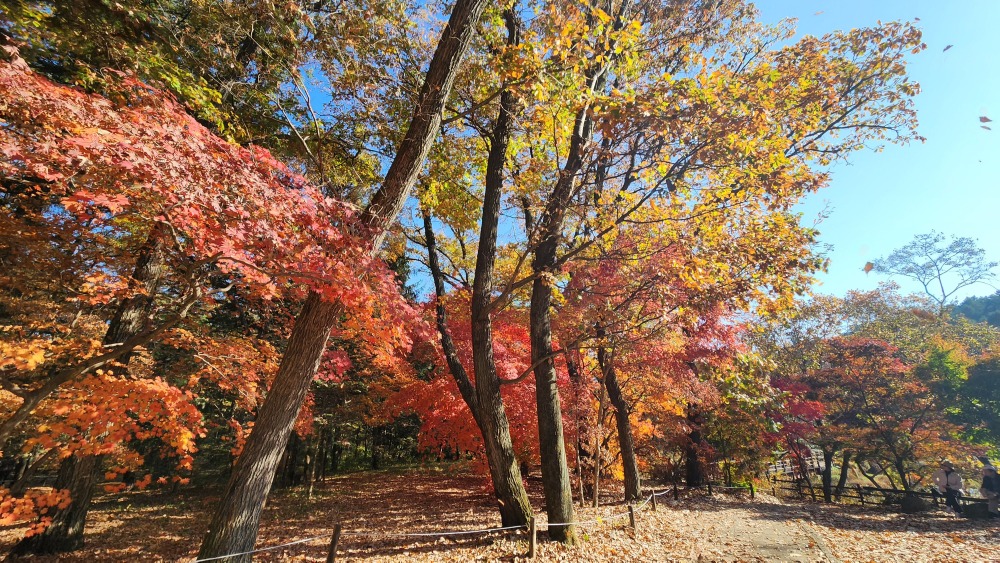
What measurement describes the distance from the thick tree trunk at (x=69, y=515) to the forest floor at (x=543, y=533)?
11.7 inches

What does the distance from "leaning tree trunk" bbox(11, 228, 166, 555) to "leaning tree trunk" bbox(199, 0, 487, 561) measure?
16.6 ft

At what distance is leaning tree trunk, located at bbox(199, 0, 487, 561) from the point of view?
397cm

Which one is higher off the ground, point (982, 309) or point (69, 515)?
point (982, 309)

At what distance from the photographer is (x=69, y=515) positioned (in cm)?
769

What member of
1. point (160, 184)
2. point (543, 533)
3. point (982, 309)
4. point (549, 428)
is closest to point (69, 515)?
point (160, 184)

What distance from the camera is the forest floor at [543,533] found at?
6.79m

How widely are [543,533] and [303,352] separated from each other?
5231mm

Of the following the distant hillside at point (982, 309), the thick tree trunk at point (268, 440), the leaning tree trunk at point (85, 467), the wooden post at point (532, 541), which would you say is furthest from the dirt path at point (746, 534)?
the distant hillside at point (982, 309)

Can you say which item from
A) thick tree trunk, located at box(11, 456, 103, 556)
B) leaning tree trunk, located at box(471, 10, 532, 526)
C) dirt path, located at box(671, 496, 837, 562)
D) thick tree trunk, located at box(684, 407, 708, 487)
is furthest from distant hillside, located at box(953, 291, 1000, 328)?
thick tree trunk, located at box(11, 456, 103, 556)

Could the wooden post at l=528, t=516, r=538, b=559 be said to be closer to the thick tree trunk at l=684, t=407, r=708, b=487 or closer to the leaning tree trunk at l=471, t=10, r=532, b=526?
the leaning tree trunk at l=471, t=10, r=532, b=526

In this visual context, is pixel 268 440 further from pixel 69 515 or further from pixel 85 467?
pixel 69 515

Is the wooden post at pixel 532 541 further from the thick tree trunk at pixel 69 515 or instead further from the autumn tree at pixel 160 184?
the thick tree trunk at pixel 69 515

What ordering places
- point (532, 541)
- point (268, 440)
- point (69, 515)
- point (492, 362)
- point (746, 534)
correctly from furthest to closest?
point (746, 534), point (69, 515), point (492, 362), point (532, 541), point (268, 440)

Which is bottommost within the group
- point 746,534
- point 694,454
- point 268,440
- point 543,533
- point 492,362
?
point 746,534
